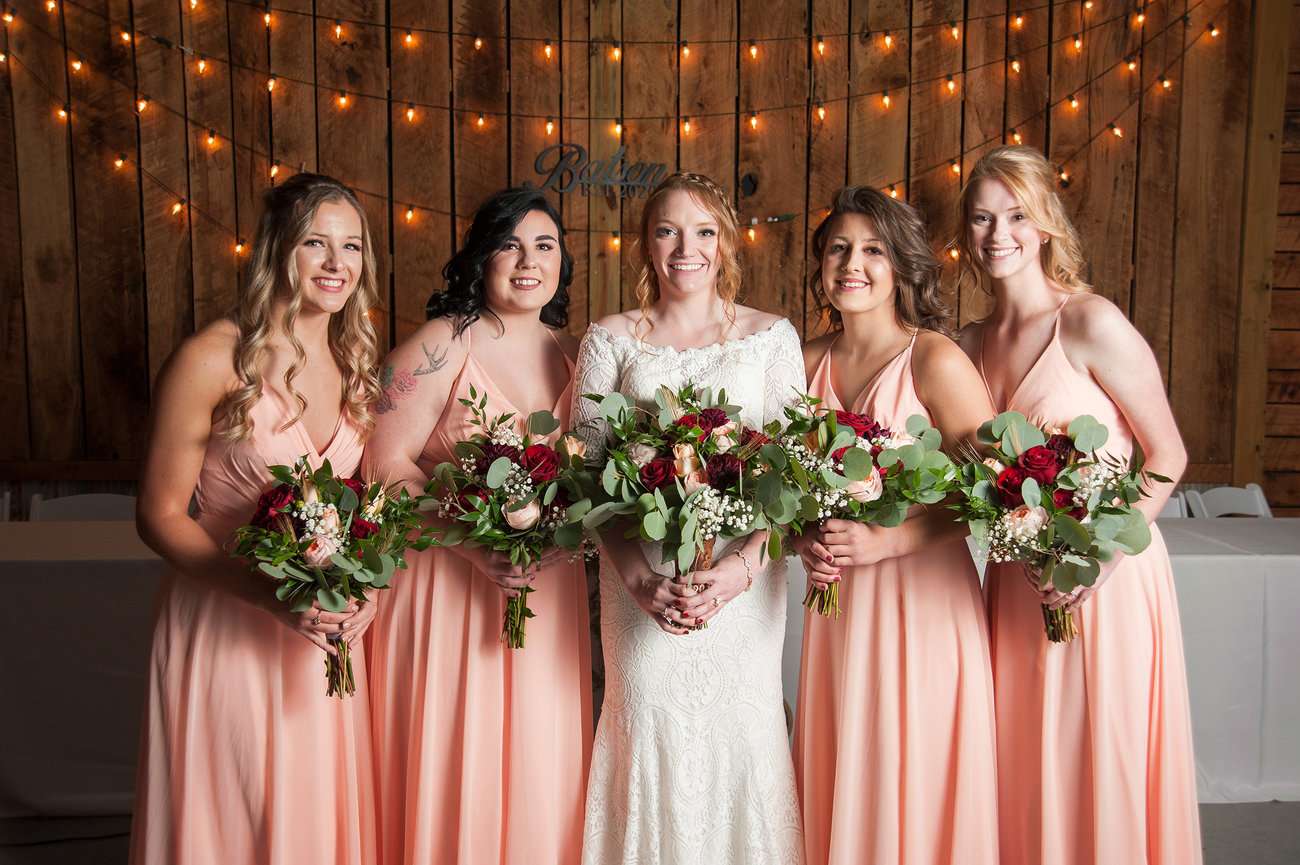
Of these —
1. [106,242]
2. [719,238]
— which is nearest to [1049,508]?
[719,238]

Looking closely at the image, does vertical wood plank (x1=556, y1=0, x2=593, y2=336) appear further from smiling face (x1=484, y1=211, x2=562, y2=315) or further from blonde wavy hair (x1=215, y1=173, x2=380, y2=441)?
blonde wavy hair (x1=215, y1=173, x2=380, y2=441)

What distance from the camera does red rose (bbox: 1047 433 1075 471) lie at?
2367 mm

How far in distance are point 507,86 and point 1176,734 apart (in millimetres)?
4877

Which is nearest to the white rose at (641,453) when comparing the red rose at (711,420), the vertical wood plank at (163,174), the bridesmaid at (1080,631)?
the red rose at (711,420)

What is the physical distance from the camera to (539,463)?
7.68 ft

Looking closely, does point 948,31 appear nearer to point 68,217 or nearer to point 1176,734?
point 1176,734

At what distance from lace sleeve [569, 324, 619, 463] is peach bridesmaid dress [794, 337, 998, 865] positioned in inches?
27.2

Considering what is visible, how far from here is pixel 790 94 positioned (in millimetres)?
5992

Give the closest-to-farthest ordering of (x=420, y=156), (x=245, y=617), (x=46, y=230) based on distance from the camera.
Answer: (x=245, y=617)
(x=46, y=230)
(x=420, y=156)

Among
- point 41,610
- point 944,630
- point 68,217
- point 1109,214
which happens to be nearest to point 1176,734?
point 944,630

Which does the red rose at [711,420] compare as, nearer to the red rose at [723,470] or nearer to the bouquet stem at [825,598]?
the red rose at [723,470]

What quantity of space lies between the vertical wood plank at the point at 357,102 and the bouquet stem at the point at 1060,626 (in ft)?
14.0

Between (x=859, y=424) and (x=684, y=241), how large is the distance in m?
0.70

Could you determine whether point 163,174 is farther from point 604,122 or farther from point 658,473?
point 658,473
